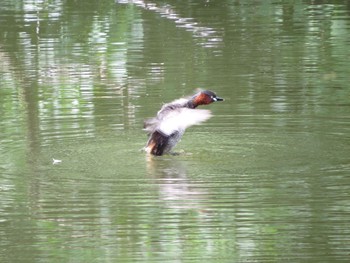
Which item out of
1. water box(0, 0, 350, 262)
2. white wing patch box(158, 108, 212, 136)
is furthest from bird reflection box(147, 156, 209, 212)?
white wing patch box(158, 108, 212, 136)

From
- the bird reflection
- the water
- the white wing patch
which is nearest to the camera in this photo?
the water

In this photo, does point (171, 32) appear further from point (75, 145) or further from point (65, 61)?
point (75, 145)

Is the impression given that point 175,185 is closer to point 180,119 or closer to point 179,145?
point 180,119

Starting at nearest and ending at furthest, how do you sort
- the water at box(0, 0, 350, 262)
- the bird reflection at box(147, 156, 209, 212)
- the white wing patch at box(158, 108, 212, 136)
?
the water at box(0, 0, 350, 262), the bird reflection at box(147, 156, 209, 212), the white wing patch at box(158, 108, 212, 136)

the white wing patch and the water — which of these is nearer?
the water

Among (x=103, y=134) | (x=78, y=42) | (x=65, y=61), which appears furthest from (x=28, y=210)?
(x=78, y=42)

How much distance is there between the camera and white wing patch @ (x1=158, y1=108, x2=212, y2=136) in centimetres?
1045

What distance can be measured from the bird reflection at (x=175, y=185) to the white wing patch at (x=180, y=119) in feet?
0.79

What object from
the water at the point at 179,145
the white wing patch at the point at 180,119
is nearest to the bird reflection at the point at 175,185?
the water at the point at 179,145

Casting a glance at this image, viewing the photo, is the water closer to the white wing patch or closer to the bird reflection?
the bird reflection

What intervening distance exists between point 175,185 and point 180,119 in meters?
1.05

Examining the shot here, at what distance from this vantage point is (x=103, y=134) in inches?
454

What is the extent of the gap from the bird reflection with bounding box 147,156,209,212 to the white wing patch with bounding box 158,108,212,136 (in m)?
0.24

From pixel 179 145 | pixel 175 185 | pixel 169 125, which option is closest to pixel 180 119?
pixel 169 125
